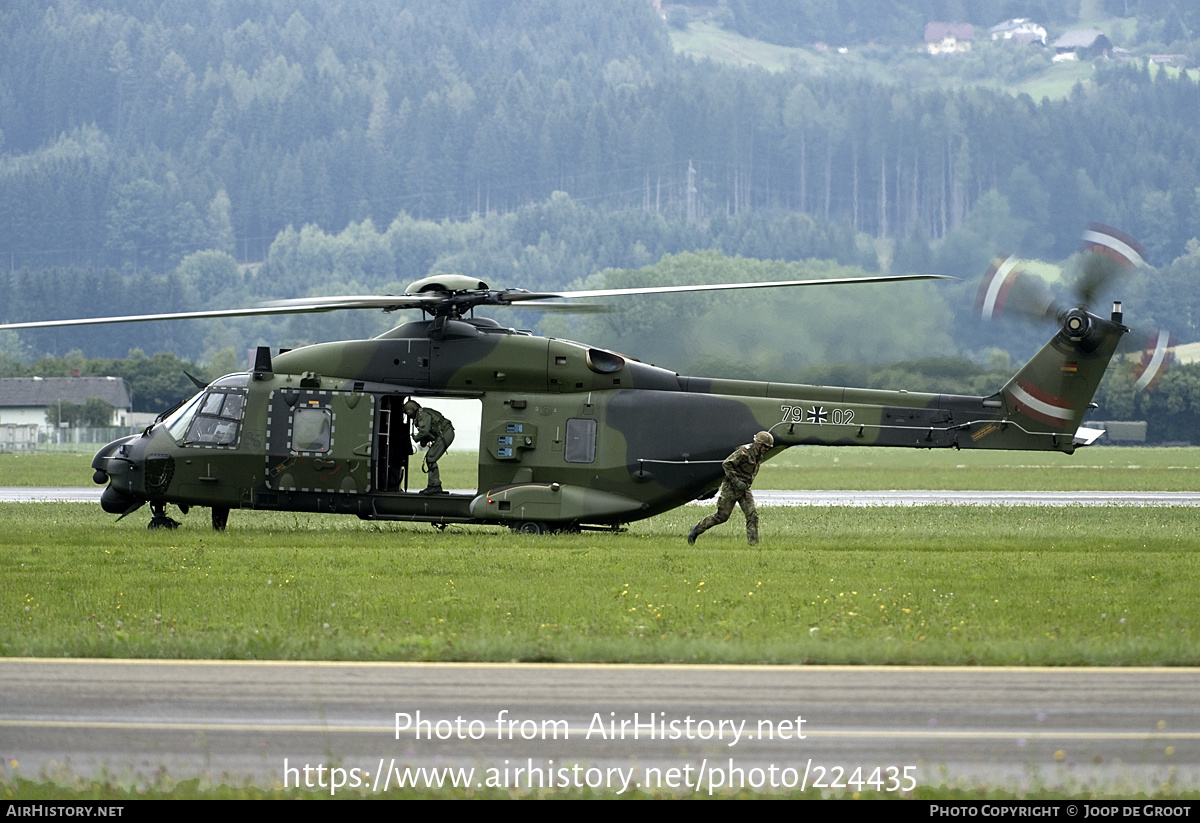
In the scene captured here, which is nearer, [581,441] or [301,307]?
[301,307]

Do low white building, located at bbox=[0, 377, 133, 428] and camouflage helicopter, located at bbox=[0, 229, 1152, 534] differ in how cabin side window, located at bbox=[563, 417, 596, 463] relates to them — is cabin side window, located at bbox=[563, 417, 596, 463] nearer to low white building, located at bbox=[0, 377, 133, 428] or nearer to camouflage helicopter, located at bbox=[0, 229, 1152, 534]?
camouflage helicopter, located at bbox=[0, 229, 1152, 534]

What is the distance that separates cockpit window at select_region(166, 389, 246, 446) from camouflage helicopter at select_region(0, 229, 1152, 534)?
3 centimetres

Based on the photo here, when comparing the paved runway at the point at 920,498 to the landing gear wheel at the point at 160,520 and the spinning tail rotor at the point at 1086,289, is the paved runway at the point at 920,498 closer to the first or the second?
the spinning tail rotor at the point at 1086,289

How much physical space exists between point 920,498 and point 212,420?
19.9 metres

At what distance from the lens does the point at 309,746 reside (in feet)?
28.8

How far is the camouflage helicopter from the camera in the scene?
2180 centimetres

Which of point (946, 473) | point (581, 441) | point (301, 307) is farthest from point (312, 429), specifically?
point (946, 473)

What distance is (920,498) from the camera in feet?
120

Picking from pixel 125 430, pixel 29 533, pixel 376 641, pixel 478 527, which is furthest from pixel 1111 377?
pixel 376 641

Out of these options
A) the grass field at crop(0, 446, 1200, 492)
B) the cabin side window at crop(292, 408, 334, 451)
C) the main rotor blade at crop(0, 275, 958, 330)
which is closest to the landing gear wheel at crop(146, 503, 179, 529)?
the cabin side window at crop(292, 408, 334, 451)

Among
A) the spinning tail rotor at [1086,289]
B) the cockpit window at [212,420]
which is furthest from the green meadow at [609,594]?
the spinning tail rotor at [1086,289]

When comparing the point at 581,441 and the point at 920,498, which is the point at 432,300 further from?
the point at 920,498

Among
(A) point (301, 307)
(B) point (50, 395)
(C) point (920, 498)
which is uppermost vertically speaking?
(A) point (301, 307)
